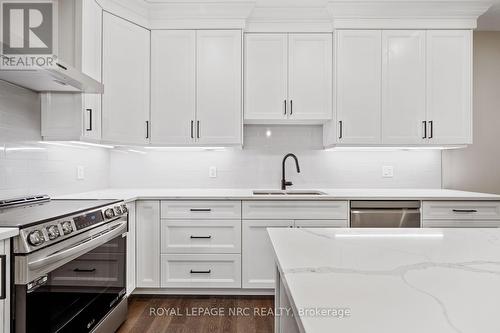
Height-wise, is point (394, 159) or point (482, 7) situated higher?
point (482, 7)

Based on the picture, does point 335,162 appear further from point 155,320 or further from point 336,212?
point 155,320

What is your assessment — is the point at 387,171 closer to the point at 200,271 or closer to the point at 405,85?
the point at 405,85

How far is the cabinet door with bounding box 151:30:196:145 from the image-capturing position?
9.06ft

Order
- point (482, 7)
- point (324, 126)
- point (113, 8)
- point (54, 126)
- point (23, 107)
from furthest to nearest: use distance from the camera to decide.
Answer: point (324, 126)
point (482, 7)
point (113, 8)
point (54, 126)
point (23, 107)

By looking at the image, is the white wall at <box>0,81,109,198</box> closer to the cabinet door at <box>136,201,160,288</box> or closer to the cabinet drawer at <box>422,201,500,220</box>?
the cabinet door at <box>136,201,160,288</box>

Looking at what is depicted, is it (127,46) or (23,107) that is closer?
(23,107)

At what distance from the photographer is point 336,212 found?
254 centimetres

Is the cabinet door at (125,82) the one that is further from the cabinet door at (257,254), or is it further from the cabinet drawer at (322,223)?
the cabinet drawer at (322,223)

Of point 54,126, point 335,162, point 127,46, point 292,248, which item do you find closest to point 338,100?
point 335,162

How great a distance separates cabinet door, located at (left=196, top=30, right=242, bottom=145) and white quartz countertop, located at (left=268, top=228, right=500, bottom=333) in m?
1.74

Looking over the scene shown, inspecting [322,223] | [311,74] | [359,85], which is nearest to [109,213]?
[322,223]

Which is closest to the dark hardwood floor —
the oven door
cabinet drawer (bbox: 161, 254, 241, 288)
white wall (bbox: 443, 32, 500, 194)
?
cabinet drawer (bbox: 161, 254, 241, 288)

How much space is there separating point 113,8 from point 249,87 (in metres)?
1.27

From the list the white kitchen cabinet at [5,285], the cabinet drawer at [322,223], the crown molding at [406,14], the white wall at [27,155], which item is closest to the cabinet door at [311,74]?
the crown molding at [406,14]
